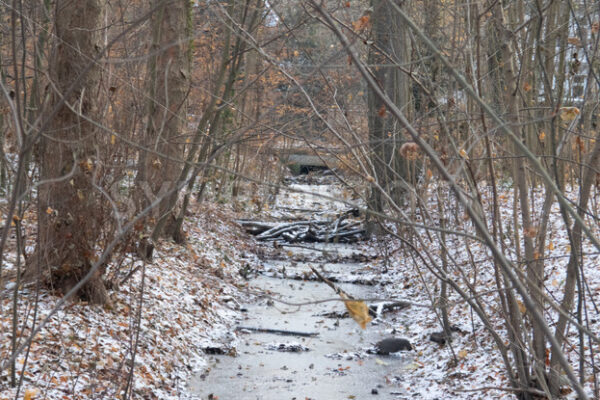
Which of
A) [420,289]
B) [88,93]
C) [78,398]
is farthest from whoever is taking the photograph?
[420,289]

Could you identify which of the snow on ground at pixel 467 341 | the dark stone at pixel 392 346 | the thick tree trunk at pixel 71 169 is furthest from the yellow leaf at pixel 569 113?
the dark stone at pixel 392 346

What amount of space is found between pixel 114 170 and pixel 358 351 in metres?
3.41

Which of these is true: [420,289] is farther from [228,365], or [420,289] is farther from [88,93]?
[88,93]

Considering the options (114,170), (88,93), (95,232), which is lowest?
(95,232)

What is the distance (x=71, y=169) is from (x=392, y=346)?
4.01 meters

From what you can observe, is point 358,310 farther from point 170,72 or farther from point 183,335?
point 170,72

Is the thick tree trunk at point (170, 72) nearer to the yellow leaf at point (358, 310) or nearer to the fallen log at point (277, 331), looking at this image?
the fallen log at point (277, 331)

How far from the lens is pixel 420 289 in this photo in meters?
9.55

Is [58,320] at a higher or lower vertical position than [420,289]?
higher

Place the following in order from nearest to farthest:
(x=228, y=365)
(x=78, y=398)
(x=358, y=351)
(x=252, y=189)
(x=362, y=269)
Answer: (x=78, y=398), (x=228, y=365), (x=358, y=351), (x=362, y=269), (x=252, y=189)

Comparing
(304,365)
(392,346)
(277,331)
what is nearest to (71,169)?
(304,365)

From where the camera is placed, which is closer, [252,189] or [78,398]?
[78,398]

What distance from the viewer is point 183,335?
7156 mm

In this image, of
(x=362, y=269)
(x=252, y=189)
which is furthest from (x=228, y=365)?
(x=252, y=189)
